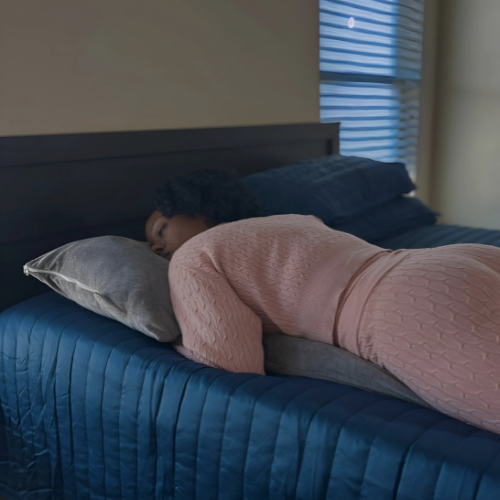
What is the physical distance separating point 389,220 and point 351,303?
42.8 inches

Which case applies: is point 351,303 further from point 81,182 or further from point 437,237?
point 437,237

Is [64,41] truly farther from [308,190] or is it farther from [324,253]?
[324,253]

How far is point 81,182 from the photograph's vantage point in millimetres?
1503

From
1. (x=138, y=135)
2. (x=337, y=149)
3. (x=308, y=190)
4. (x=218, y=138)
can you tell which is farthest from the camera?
(x=337, y=149)

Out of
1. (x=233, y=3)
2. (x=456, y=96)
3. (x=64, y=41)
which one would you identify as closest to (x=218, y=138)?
(x=233, y=3)

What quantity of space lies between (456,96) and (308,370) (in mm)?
2937

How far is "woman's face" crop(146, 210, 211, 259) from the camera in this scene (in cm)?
132

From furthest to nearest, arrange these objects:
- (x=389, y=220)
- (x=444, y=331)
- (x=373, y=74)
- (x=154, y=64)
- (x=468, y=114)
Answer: (x=468, y=114), (x=373, y=74), (x=389, y=220), (x=154, y=64), (x=444, y=331)

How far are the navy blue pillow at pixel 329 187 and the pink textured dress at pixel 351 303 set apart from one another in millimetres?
596

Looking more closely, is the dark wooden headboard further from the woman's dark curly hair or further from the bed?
the woman's dark curly hair

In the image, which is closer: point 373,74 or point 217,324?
point 217,324

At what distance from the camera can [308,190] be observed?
5.76 ft

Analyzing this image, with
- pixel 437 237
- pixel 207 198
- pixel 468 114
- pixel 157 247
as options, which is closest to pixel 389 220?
pixel 437 237

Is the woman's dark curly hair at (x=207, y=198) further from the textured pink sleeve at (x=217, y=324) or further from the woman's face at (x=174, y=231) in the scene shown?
the textured pink sleeve at (x=217, y=324)
